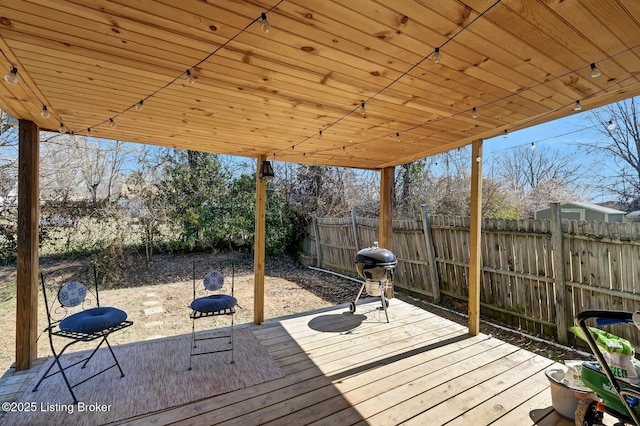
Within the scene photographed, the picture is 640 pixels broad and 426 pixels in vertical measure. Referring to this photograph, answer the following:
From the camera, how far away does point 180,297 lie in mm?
5355

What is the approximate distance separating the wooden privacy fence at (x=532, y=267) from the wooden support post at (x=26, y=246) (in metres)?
4.78

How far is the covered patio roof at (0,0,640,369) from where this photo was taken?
4.17ft

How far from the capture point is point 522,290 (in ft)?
12.4

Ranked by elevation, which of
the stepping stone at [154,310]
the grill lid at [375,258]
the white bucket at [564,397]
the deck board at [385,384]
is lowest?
the stepping stone at [154,310]

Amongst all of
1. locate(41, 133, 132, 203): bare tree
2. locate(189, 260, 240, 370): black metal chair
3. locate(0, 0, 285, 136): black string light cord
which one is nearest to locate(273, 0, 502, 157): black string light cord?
locate(0, 0, 285, 136): black string light cord

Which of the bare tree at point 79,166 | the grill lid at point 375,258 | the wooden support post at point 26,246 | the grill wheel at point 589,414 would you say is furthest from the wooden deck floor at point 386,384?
the bare tree at point 79,166

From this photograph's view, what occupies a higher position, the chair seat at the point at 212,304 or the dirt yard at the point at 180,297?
the chair seat at the point at 212,304

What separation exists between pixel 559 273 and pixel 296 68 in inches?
141

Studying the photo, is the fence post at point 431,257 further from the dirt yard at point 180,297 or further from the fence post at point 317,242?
the fence post at point 317,242

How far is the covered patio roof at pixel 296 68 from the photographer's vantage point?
127cm

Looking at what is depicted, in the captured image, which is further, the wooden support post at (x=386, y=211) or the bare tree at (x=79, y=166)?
the bare tree at (x=79, y=166)

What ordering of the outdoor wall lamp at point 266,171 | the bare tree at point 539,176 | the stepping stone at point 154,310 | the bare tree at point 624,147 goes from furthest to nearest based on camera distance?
the bare tree at point 539,176, the bare tree at point 624,147, the stepping stone at point 154,310, the outdoor wall lamp at point 266,171

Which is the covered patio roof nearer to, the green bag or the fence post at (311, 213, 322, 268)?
the green bag

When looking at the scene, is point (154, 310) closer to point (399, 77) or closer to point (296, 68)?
point (296, 68)
